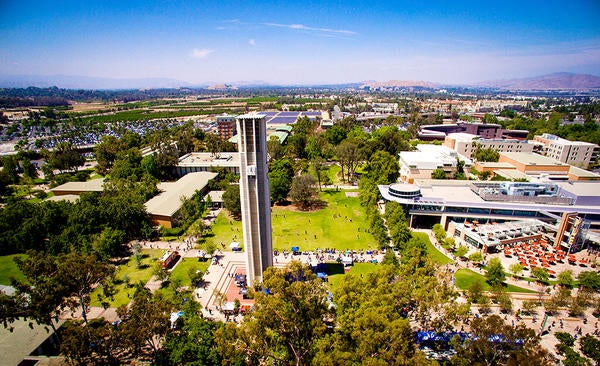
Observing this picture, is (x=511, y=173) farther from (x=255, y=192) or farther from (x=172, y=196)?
(x=172, y=196)

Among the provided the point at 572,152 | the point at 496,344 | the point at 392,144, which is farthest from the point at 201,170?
the point at 572,152

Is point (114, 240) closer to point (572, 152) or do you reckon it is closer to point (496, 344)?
point (496, 344)

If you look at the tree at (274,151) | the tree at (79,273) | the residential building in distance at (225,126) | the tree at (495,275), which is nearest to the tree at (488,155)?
the tree at (274,151)

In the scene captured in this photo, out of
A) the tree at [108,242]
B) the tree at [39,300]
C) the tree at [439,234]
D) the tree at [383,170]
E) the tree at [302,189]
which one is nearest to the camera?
the tree at [39,300]

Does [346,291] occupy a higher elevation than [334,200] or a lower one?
higher

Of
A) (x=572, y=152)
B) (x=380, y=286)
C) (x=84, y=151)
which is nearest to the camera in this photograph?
(x=380, y=286)

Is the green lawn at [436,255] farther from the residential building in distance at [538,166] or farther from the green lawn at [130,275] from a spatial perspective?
the residential building in distance at [538,166]
